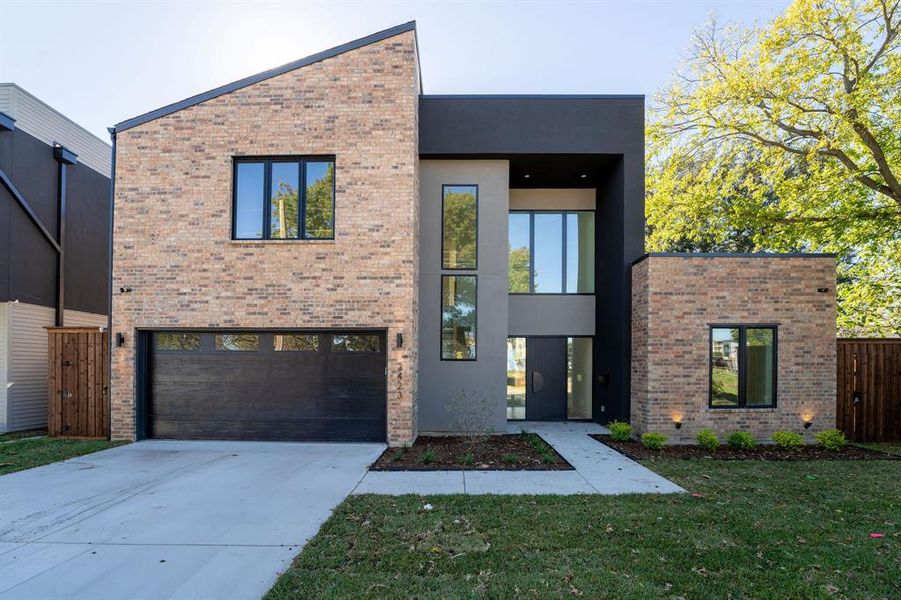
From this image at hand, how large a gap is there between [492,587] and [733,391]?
740 cm

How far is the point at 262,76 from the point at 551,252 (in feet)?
24.0

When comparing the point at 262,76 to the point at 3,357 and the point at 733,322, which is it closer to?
the point at 3,357

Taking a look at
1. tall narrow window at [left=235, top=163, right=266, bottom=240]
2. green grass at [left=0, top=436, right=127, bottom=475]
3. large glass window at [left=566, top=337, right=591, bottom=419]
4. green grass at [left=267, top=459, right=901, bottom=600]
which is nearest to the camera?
green grass at [left=267, top=459, right=901, bottom=600]

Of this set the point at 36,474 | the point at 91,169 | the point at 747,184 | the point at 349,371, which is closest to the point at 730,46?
the point at 747,184

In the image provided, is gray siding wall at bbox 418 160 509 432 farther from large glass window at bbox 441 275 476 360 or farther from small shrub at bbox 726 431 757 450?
small shrub at bbox 726 431 757 450

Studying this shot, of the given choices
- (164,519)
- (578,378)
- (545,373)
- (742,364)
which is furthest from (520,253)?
(164,519)

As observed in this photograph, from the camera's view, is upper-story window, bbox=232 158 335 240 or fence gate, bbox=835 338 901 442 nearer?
upper-story window, bbox=232 158 335 240

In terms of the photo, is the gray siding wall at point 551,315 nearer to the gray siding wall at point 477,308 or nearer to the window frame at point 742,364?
the gray siding wall at point 477,308

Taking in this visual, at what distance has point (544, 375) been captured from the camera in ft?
37.8

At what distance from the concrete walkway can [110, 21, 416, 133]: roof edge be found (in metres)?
7.37

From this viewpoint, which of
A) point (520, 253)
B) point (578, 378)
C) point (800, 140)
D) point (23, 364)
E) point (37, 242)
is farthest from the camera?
point (800, 140)

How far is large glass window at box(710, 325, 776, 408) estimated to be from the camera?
892 centimetres

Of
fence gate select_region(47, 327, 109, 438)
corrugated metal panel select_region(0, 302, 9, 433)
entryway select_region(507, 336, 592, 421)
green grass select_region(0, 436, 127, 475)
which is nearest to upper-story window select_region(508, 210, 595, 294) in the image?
entryway select_region(507, 336, 592, 421)

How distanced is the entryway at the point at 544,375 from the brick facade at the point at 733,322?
2610 millimetres
